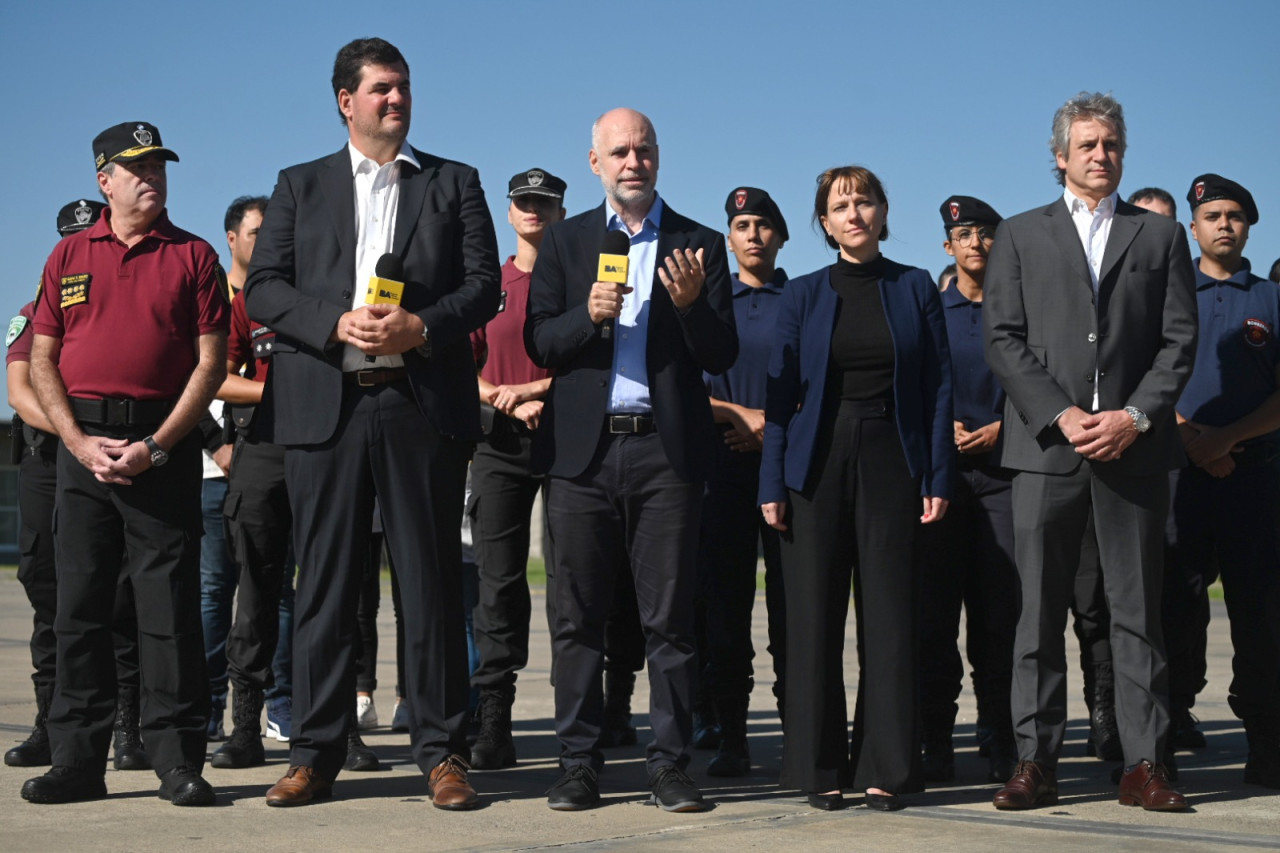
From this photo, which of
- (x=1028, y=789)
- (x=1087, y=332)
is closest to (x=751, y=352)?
(x=1087, y=332)

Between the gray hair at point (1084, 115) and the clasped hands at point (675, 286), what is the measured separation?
146 centimetres

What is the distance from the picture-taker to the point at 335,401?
514 centimetres

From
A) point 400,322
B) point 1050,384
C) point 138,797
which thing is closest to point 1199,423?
point 1050,384

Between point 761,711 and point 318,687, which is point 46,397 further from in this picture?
point 761,711

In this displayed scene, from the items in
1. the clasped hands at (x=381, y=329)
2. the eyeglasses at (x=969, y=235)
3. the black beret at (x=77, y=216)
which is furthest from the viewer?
the black beret at (x=77, y=216)

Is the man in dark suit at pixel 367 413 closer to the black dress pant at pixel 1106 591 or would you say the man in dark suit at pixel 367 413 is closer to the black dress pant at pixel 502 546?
the black dress pant at pixel 502 546

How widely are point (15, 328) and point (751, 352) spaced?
10.4 ft

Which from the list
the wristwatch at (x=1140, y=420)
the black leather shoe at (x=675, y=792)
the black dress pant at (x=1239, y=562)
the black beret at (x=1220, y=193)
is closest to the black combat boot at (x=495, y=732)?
the black leather shoe at (x=675, y=792)

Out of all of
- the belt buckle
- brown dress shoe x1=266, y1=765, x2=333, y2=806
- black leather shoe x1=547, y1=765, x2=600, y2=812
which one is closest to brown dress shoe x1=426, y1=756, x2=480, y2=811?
black leather shoe x1=547, y1=765, x2=600, y2=812

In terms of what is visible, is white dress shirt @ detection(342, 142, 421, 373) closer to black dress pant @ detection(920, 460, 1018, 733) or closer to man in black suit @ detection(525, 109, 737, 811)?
man in black suit @ detection(525, 109, 737, 811)

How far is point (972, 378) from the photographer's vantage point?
640 centimetres

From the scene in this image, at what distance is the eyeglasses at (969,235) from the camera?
21.6 feet

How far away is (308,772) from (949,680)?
256cm

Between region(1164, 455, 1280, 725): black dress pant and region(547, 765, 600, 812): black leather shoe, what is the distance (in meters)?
2.52
